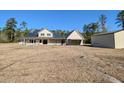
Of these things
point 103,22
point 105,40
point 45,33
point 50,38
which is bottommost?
point 105,40

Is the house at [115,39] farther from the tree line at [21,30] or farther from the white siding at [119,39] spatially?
the tree line at [21,30]

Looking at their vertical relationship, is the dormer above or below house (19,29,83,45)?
above

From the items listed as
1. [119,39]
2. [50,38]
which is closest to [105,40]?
[119,39]

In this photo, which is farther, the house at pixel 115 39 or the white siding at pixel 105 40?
the white siding at pixel 105 40

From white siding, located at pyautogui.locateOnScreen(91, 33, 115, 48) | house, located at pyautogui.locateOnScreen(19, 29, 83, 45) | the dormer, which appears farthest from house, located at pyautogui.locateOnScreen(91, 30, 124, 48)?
the dormer

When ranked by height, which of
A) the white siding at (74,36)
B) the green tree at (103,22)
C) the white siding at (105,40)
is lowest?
the white siding at (105,40)

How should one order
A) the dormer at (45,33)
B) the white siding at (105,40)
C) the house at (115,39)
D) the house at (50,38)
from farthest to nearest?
the dormer at (45,33) → the house at (50,38) → the white siding at (105,40) → the house at (115,39)

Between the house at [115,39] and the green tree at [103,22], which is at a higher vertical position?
the green tree at [103,22]

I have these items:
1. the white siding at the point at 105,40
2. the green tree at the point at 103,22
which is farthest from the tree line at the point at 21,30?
the white siding at the point at 105,40

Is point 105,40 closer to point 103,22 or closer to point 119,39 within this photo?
point 119,39

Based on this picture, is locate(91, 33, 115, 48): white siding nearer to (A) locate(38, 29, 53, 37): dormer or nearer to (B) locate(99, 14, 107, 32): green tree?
(A) locate(38, 29, 53, 37): dormer

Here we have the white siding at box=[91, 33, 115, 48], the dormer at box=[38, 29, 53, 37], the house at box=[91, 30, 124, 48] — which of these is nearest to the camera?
the house at box=[91, 30, 124, 48]

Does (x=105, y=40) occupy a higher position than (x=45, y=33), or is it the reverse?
(x=45, y=33)
